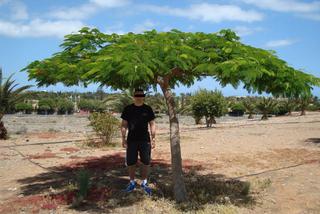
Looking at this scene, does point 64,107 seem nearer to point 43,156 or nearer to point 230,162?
point 43,156

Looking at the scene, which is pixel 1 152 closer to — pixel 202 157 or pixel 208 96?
pixel 202 157

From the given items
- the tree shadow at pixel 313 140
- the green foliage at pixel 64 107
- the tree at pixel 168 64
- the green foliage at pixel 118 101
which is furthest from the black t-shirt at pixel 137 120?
the green foliage at pixel 64 107

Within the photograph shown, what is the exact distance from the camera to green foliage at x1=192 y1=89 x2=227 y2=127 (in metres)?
25.9

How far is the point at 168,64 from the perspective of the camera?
651 centimetres

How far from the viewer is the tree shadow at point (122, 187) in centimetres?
783

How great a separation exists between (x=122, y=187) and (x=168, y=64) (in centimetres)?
342

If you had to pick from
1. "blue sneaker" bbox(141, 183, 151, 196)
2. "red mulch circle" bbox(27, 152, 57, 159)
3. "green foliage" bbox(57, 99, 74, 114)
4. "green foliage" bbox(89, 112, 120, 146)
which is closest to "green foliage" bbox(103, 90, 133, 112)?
"green foliage" bbox(89, 112, 120, 146)

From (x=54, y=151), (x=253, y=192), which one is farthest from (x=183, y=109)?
(x=253, y=192)

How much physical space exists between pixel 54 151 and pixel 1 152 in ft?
5.91

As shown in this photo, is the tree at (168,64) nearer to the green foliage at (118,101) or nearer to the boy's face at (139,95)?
the boy's face at (139,95)

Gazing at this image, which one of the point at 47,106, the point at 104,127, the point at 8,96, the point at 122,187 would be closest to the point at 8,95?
the point at 8,96

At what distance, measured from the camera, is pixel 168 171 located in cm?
1075

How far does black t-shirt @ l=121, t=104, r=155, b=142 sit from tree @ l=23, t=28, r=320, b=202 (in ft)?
1.62

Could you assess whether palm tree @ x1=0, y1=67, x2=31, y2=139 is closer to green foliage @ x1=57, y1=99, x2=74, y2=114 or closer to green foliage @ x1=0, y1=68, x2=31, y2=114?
green foliage @ x1=0, y1=68, x2=31, y2=114
